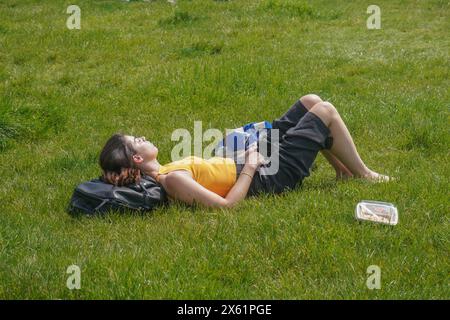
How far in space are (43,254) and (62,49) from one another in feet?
27.6

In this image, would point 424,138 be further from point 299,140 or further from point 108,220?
point 108,220

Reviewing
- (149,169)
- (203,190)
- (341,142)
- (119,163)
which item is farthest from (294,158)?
(119,163)

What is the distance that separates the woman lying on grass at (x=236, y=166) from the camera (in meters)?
5.58

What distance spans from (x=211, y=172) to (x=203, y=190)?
307 mm

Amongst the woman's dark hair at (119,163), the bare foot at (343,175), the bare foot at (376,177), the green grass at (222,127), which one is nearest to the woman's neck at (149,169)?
the woman's dark hair at (119,163)

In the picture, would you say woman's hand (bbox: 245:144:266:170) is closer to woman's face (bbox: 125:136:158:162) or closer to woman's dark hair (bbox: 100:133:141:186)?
woman's face (bbox: 125:136:158:162)

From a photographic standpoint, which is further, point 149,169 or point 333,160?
point 333,160

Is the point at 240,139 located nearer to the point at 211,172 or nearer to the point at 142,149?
the point at 211,172

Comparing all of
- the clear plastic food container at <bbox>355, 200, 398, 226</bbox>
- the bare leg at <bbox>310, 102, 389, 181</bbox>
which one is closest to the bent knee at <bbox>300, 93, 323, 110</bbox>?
the bare leg at <bbox>310, 102, 389, 181</bbox>

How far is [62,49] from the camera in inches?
492

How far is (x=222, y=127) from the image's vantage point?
8305 mm

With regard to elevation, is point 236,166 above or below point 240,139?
below

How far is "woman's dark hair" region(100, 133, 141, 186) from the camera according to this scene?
18.3ft

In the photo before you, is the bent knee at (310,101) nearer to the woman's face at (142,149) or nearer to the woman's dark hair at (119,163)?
the woman's face at (142,149)
